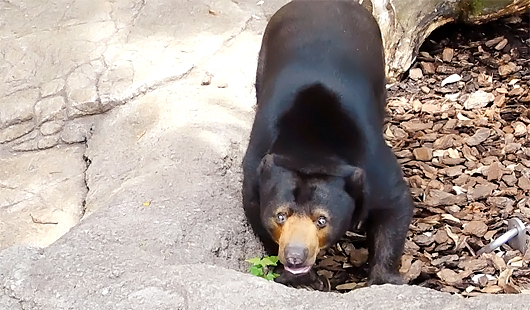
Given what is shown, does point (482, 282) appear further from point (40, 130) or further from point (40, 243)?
point (40, 130)

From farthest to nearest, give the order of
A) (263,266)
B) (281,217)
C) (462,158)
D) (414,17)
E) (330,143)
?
(414,17), (462,158), (263,266), (330,143), (281,217)

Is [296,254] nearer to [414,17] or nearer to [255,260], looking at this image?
[255,260]

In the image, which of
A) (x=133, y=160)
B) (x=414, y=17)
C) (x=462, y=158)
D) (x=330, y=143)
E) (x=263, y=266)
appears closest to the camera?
(x=330, y=143)

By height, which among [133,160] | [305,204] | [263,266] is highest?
[305,204]

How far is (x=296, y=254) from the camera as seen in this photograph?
3.55m

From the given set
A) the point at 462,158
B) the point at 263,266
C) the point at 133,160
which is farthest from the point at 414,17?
the point at 263,266

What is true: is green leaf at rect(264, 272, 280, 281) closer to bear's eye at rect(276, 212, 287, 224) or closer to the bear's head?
the bear's head

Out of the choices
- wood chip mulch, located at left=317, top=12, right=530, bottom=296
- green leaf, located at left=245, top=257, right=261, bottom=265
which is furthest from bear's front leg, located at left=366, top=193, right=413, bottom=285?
green leaf, located at left=245, top=257, right=261, bottom=265

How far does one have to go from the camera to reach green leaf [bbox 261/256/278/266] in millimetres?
3912

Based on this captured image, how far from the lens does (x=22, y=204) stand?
17.5 ft

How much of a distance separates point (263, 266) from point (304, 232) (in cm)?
49

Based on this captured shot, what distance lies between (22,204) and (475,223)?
2.84 m

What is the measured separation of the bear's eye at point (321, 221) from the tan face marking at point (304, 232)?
1 cm

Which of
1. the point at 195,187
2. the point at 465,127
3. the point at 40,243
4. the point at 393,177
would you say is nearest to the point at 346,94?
the point at 393,177
